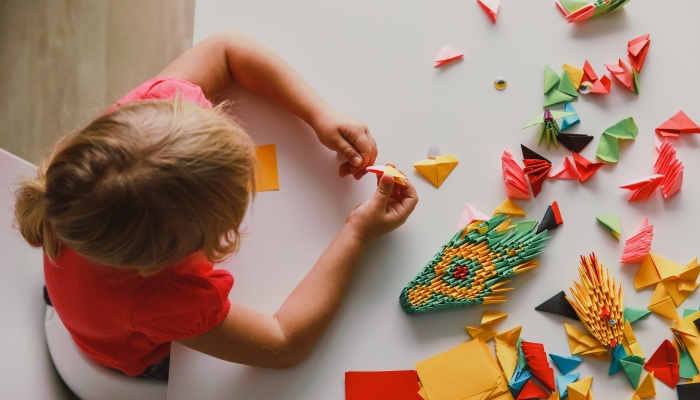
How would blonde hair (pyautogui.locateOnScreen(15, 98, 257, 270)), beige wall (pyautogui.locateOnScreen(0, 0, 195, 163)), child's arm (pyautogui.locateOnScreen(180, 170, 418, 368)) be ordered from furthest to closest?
beige wall (pyautogui.locateOnScreen(0, 0, 195, 163)) → child's arm (pyautogui.locateOnScreen(180, 170, 418, 368)) → blonde hair (pyautogui.locateOnScreen(15, 98, 257, 270))

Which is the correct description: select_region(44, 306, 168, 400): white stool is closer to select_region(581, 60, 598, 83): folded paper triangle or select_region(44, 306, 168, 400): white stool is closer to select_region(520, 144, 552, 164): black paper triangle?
select_region(520, 144, 552, 164): black paper triangle

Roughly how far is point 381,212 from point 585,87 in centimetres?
35

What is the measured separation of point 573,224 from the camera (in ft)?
2.47

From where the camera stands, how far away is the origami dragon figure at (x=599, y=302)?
72 centimetres

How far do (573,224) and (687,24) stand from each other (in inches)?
13.7

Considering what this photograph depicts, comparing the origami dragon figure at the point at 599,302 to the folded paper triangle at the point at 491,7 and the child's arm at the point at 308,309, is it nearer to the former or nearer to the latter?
the child's arm at the point at 308,309

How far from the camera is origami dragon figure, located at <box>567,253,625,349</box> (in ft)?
2.37

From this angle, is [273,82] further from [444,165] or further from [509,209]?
[509,209]

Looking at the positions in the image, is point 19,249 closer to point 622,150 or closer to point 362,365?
point 362,365

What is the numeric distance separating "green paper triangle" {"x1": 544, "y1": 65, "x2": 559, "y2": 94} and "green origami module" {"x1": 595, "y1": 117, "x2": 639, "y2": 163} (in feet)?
0.33

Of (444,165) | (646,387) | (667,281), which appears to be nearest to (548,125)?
(444,165)

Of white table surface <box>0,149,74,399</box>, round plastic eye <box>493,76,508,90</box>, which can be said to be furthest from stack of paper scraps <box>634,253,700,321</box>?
white table surface <box>0,149,74,399</box>

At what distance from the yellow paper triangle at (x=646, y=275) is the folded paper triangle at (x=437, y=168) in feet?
0.97

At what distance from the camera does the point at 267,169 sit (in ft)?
2.51
